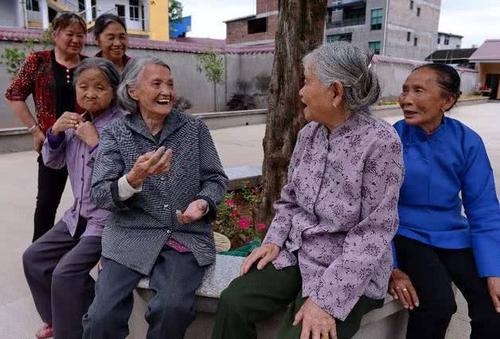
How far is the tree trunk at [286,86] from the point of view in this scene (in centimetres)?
265

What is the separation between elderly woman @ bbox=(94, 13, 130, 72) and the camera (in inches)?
103

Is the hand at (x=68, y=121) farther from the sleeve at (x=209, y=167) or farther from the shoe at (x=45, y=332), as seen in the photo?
the shoe at (x=45, y=332)

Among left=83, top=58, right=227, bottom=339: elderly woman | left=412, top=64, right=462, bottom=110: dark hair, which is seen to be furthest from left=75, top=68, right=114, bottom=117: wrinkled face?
left=412, top=64, right=462, bottom=110: dark hair

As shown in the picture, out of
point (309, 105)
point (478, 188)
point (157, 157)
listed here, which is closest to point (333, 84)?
point (309, 105)

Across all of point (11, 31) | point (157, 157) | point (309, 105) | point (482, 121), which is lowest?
point (482, 121)

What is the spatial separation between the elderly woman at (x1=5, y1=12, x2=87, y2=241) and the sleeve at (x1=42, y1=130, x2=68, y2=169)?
43 cm

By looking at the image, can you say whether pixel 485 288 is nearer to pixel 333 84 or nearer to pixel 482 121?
pixel 333 84

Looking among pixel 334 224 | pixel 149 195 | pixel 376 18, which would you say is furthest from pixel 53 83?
pixel 376 18

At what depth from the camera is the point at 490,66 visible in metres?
26.9

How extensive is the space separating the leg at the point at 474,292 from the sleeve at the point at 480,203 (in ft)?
0.17

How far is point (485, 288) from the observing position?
5.40 feet

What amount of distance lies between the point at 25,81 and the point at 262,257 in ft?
6.45

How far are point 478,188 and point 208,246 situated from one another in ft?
3.70

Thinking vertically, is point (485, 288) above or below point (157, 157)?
below
